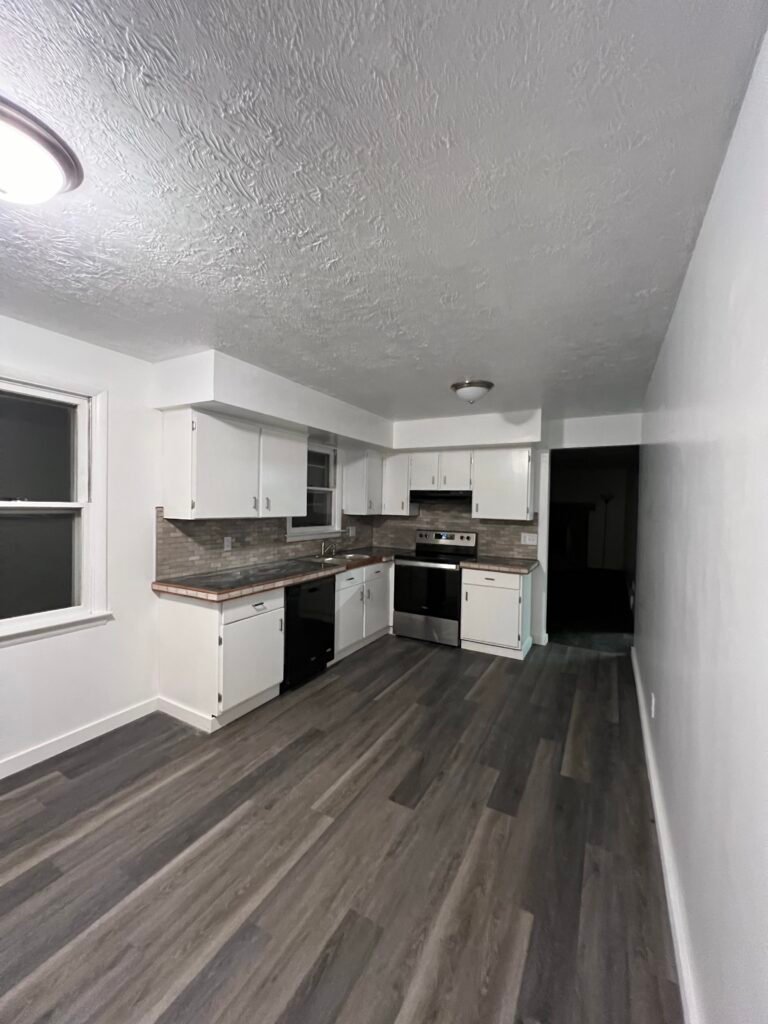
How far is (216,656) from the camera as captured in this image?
9.12ft

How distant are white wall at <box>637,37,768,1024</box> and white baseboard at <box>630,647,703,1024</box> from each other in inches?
0.5

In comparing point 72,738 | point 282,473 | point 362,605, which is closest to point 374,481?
point 362,605

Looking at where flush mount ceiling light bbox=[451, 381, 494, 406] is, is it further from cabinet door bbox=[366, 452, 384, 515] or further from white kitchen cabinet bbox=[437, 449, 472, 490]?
cabinet door bbox=[366, 452, 384, 515]

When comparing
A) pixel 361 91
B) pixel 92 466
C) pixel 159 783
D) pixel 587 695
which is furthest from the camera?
pixel 587 695

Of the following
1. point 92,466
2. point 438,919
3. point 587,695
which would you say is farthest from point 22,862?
point 587,695

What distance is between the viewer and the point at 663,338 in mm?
2354

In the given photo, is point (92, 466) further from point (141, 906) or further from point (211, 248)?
point (141, 906)

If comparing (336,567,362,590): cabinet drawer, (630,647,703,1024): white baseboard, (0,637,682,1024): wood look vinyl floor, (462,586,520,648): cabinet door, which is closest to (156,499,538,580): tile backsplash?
(336,567,362,590): cabinet drawer

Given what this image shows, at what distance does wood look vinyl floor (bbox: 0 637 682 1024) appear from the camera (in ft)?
4.28

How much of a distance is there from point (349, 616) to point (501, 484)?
212 cm

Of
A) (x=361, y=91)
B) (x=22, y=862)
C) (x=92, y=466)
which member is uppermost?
(x=361, y=91)

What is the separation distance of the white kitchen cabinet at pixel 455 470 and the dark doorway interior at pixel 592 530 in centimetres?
266

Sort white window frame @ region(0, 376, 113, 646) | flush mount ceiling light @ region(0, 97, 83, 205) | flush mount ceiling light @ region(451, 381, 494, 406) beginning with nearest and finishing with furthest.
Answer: flush mount ceiling light @ region(0, 97, 83, 205), white window frame @ region(0, 376, 113, 646), flush mount ceiling light @ region(451, 381, 494, 406)

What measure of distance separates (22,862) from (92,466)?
79.5 inches
